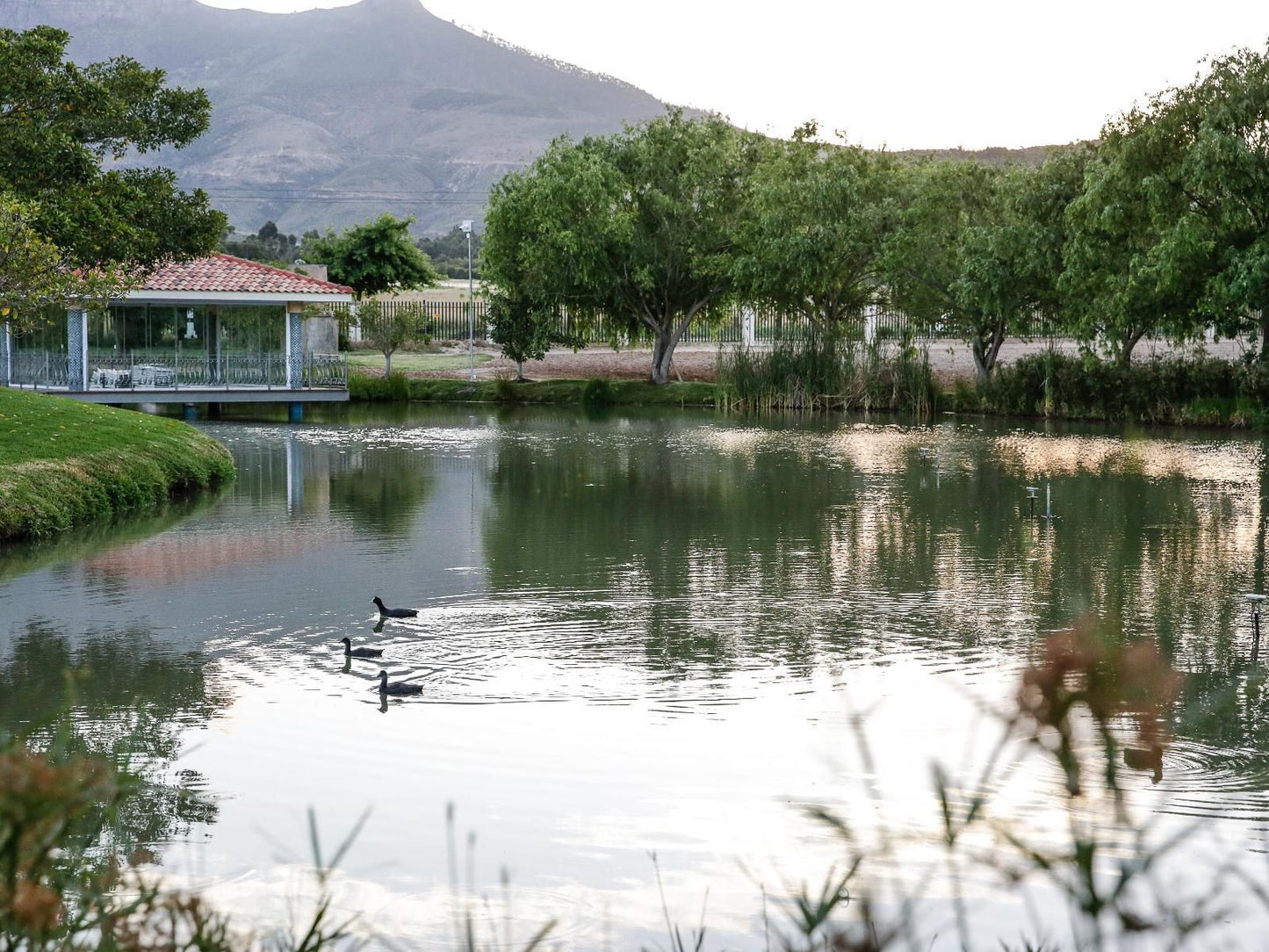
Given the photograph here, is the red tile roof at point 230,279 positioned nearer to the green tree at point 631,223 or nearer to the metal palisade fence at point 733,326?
the green tree at point 631,223

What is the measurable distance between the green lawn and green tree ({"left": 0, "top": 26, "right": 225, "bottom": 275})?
1877 centimetres

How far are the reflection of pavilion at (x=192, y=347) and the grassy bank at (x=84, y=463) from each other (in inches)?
546

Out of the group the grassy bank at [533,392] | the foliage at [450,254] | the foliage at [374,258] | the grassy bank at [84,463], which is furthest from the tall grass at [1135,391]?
the foliage at [450,254]

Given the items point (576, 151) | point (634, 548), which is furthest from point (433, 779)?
point (576, 151)

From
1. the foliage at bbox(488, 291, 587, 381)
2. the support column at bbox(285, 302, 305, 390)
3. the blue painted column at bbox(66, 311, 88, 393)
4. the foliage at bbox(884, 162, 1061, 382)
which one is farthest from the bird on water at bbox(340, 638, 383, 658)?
the foliage at bbox(488, 291, 587, 381)

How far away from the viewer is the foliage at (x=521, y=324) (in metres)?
42.5

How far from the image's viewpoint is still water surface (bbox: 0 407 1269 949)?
5.95 m

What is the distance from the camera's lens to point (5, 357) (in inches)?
1367

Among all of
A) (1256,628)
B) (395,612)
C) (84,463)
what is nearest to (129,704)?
(395,612)

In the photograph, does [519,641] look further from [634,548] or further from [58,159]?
[58,159]

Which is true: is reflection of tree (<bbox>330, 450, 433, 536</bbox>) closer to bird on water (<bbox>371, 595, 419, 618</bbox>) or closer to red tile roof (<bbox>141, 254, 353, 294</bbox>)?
bird on water (<bbox>371, 595, 419, 618</bbox>)

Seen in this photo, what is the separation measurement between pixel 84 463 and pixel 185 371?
20361mm

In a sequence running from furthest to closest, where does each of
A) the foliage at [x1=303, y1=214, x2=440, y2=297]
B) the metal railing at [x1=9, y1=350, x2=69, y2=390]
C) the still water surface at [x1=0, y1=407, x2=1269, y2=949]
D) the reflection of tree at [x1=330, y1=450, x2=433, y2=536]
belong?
the foliage at [x1=303, y1=214, x2=440, y2=297] → the metal railing at [x1=9, y1=350, x2=69, y2=390] → the reflection of tree at [x1=330, y1=450, x2=433, y2=536] → the still water surface at [x1=0, y1=407, x2=1269, y2=949]

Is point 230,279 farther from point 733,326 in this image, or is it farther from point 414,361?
point 733,326
